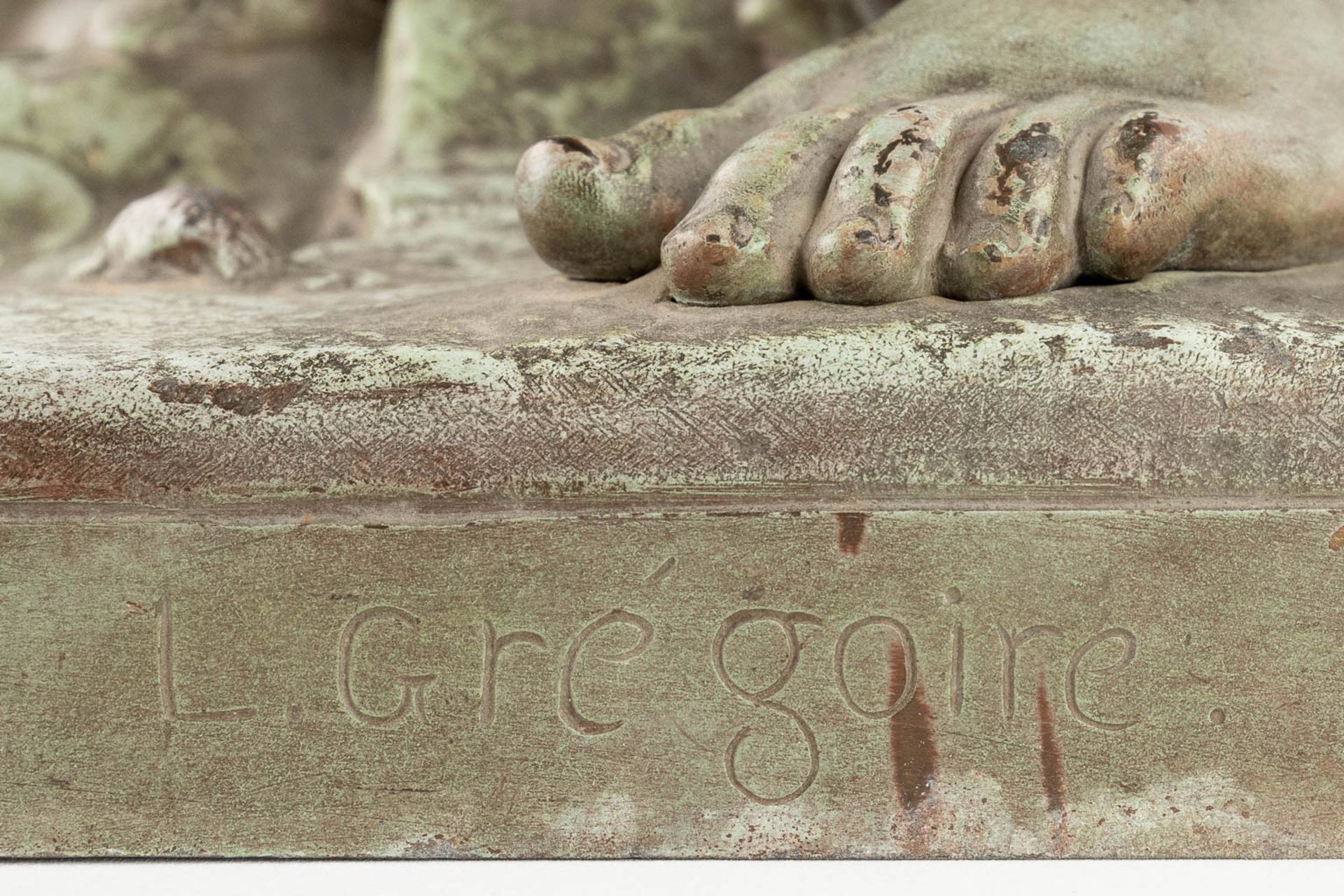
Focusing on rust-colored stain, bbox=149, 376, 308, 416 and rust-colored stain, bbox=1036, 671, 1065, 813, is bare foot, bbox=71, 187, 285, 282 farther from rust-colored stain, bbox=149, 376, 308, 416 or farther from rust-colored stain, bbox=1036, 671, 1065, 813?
rust-colored stain, bbox=1036, 671, 1065, 813

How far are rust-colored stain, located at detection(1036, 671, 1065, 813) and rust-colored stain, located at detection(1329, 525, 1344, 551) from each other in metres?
0.23

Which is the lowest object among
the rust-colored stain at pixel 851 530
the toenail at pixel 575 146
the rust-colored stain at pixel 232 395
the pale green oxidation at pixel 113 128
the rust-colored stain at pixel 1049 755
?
the rust-colored stain at pixel 1049 755

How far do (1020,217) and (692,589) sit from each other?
0.37 metres

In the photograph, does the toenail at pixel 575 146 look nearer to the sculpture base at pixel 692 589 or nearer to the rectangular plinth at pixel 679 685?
the sculpture base at pixel 692 589

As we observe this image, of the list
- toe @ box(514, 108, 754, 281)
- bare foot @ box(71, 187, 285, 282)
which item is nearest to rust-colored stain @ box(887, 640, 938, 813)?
toe @ box(514, 108, 754, 281)

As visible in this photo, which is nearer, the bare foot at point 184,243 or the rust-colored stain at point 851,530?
the rust-colored stain at point 851,530

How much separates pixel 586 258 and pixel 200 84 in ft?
3.04

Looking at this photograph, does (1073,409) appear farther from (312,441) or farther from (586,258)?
(312,441)

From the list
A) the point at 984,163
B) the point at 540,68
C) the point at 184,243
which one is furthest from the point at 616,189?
the point at 540,68

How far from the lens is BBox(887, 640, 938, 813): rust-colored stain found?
1216 mm

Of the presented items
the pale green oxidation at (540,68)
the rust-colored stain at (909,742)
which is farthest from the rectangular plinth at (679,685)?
the pale green oxidation at (540,68)

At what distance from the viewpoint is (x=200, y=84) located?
6.91ft

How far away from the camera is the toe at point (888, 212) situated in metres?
1.23

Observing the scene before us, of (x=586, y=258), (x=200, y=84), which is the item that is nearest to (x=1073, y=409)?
(x=586, y=258)
